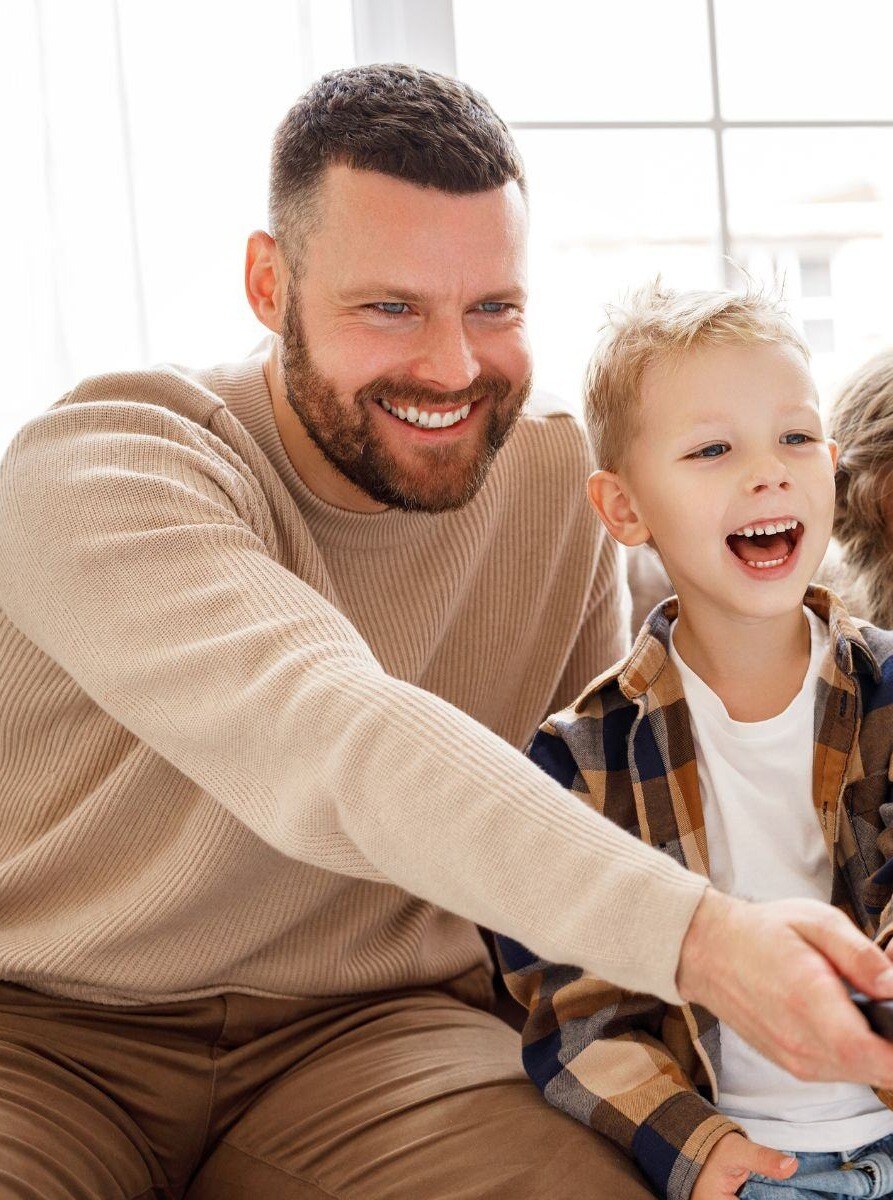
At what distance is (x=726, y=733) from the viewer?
4.46 feet

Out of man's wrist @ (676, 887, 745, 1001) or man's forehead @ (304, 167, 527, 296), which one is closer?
man's wrist @ (676, 887, 745, 1001)

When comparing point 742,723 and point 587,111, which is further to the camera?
point 587,111

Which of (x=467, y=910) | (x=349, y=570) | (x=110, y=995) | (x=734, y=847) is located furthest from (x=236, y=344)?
(x=467, y=910)

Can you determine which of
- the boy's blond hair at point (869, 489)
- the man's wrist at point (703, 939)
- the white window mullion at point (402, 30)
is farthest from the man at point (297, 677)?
the white window mullion at point (402, 30)

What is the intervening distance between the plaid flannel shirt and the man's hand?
0.40m

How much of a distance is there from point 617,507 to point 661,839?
0.38 metres

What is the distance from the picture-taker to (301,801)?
101 cm

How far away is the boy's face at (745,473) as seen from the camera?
52.2 inches

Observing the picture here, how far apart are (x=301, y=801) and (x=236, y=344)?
1.48 m

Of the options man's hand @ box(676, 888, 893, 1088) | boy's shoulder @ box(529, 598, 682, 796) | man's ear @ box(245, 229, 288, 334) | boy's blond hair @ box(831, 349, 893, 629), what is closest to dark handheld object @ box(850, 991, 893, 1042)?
man's hand @ box(676, 888, 893, 1088)

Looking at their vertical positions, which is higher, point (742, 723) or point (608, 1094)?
point (742, 723)

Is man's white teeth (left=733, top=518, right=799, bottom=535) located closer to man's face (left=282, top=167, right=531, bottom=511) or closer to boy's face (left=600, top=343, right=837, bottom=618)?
boy's face (left=600, top=343, right=837, bottom=618)

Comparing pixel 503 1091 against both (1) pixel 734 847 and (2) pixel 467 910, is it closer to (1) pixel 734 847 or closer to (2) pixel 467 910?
(1) pixel 734 847

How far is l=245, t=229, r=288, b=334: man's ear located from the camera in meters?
1.66
